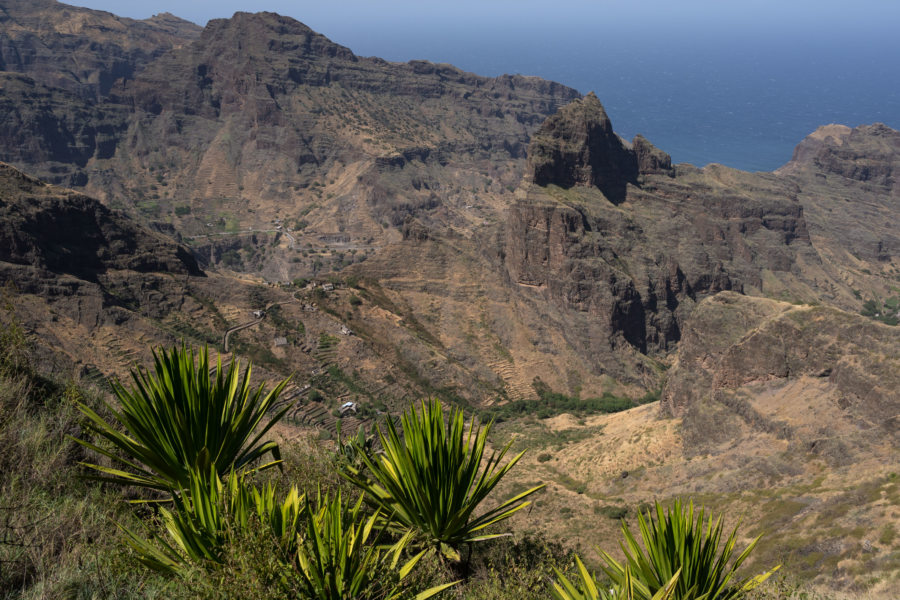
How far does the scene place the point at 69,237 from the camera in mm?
61000

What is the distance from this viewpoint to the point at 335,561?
926 cm

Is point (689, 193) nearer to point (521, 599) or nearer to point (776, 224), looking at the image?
point (776, 224)

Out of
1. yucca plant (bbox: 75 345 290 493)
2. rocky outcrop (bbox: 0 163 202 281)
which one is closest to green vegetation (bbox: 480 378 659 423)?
rocky outcrop (bbox: 0 163 202 281)

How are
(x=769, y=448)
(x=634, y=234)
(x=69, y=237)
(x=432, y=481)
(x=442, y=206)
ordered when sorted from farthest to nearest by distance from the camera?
(x=442, y=206), (x=634, y=234), (x=69, y=237), (x=769, y=448), (x=432, y=481)

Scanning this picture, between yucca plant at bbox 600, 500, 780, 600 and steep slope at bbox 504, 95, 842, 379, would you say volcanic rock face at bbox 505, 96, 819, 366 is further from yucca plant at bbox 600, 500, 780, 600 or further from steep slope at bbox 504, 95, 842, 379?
yucca plant at bbox 600, 500, 780, 600

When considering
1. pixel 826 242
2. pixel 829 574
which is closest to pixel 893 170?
pixel 826 242

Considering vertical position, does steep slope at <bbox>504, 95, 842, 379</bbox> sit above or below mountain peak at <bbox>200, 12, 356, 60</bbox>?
below

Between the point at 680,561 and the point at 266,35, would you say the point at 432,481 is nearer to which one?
the point at 680,561

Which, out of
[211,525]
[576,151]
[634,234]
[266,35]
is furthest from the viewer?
[266,35]

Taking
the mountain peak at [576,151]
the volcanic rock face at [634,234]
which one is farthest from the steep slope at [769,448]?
the mountain peak at [576,151]

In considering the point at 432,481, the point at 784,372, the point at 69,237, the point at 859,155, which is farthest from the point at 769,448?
the point at 859,155

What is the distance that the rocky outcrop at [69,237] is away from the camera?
2196 inches

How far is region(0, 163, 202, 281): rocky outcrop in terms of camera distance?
55781 millimetres

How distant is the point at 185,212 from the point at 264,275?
36.3 metres
